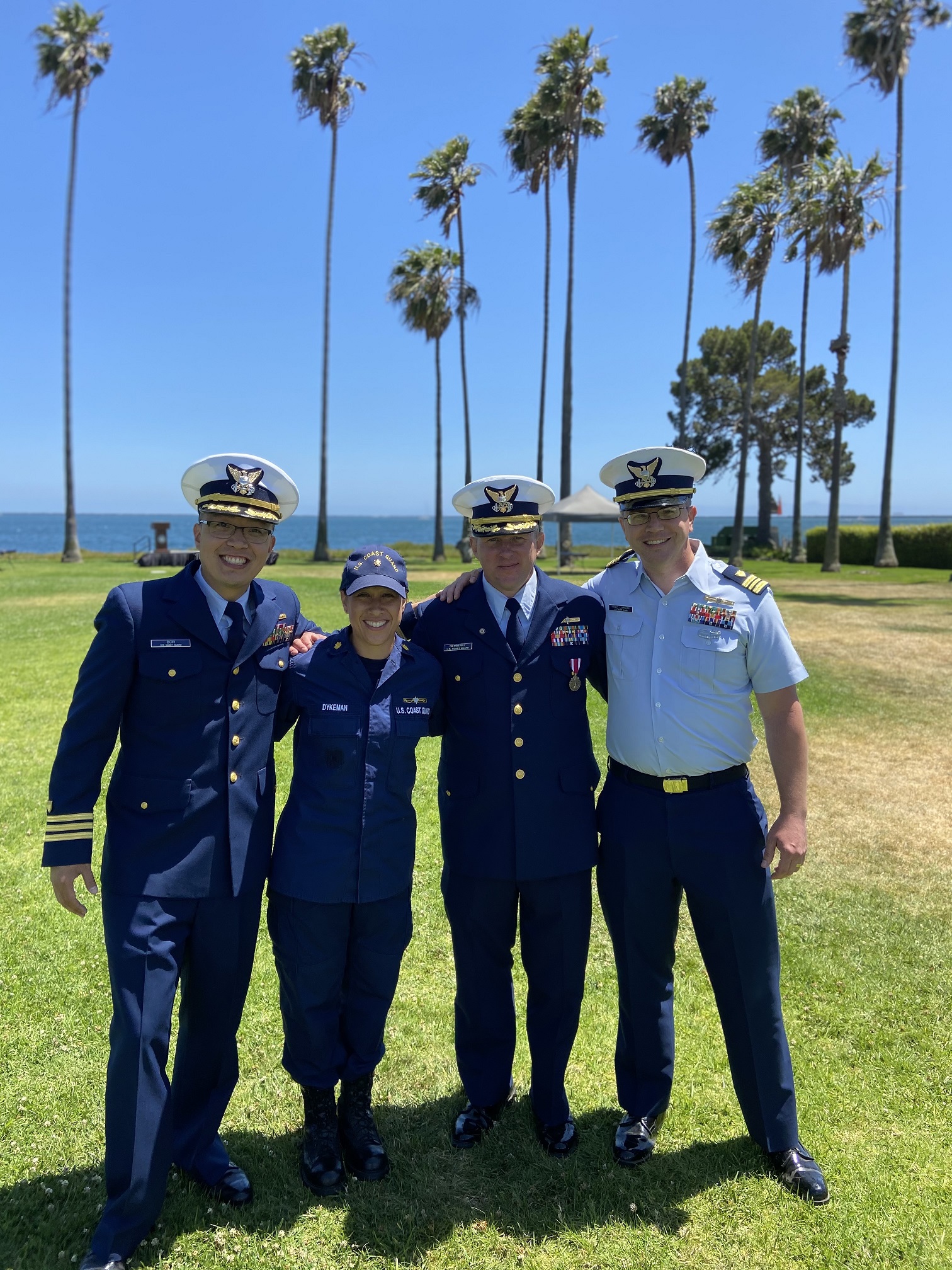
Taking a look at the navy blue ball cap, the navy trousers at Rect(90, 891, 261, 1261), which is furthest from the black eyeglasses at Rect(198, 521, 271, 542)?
the navy trousers at Rect(90, 891, 261, 1261)

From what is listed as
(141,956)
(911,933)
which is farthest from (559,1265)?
(911,933)

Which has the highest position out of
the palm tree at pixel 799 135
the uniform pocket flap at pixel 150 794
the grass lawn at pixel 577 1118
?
the palm tree at pixel 799 135

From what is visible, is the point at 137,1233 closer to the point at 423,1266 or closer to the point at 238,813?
the point at 423,1266

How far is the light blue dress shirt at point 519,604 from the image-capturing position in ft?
10.0

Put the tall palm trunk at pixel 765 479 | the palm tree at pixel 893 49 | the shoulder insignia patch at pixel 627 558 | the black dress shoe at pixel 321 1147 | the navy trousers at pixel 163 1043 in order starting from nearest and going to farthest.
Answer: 1. the navy trousers at pixel 163 1043
2. the black dress shoe at pixel 321 1147
3. the shoulder insignia patch at pixel 627 558
4. the palm tree at pixel 893 49
5. the tall palm trunk at pixel 765 479

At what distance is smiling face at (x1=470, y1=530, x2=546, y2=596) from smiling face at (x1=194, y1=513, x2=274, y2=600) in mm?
798

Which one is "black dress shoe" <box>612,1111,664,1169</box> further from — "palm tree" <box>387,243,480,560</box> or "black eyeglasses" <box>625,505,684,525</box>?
"palm tree" <box>387,243,480,560</box>

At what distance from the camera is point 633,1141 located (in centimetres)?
296

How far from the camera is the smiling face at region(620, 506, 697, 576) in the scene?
2955 millimetres

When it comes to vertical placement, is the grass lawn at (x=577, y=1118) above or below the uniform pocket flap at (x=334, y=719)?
below

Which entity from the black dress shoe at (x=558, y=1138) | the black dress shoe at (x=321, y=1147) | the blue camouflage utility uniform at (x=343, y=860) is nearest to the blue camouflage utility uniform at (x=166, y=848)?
the blue camouflage utility uniform at (x=343, y=860)

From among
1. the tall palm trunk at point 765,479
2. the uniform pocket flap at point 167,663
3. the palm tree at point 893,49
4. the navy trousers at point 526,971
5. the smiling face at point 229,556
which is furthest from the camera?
the tall palm trunk at point 765,479

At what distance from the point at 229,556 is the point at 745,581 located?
5.92 ft

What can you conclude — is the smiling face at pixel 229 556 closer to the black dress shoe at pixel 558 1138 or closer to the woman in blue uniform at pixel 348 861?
the woman in blue uniform at pixel 348 861
